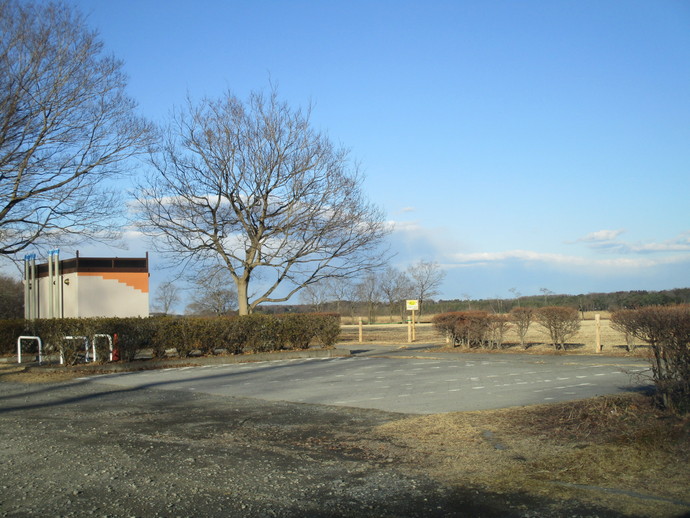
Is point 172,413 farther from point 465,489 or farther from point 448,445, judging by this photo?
point 465,489

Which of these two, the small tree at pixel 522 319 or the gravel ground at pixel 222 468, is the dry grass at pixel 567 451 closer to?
the gravel ground at pixel 222 468

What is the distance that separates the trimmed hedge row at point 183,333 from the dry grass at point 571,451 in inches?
505

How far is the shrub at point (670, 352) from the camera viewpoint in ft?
24.6

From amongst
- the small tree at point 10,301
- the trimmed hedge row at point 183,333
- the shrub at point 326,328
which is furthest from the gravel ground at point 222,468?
the small tree at point 10,301

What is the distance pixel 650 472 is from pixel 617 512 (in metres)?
1.09

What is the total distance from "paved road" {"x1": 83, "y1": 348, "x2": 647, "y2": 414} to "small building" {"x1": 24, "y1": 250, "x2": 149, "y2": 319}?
56.9 feet

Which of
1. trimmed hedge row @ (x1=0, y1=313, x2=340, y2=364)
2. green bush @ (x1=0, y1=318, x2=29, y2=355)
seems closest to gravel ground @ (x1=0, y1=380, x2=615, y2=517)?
trimmed hedge row @ (x1=0, y1=313, x2=340, y2=364)

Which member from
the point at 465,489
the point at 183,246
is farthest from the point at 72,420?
the point at 183,246

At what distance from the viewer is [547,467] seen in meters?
6.14

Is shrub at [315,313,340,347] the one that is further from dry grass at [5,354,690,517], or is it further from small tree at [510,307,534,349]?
dry grass at [5,354,690,517]

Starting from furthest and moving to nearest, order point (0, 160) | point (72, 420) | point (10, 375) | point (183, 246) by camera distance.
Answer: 1. point (183, 246)
2. point (0, 160)
3. point (10, 375)
4. point (72, 420)

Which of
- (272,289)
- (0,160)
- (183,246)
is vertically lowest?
(272,289)

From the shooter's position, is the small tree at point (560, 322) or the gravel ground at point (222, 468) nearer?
the gravel ground at point (222, 468)

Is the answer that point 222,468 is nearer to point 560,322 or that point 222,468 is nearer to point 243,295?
point 560,322
